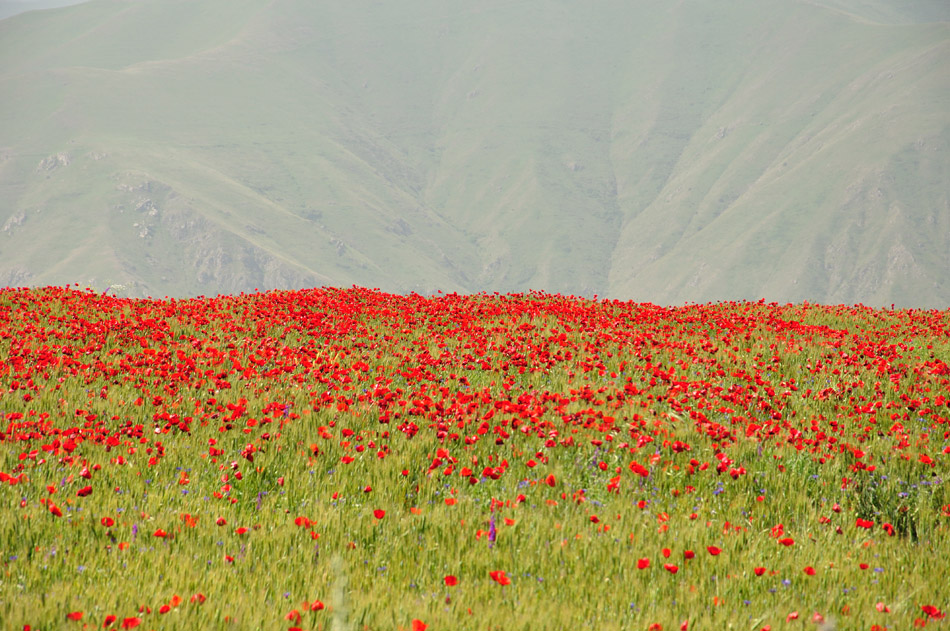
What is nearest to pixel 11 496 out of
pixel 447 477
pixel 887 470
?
pixel 447 477

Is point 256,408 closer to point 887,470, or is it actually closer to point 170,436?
point 170,436

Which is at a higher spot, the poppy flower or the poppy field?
the poppy flower

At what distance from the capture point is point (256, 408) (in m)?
9.72

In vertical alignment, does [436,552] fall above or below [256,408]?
above

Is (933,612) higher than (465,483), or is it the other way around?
(933,612)

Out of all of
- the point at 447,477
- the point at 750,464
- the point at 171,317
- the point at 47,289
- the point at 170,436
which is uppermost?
the point at 750,464

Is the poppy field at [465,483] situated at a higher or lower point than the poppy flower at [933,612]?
lower

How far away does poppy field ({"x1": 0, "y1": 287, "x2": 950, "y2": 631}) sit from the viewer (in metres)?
5.36

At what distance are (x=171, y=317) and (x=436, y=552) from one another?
463 inches

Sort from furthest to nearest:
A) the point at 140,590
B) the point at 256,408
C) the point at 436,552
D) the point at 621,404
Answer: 1. the point at 621,404
2. the point at 256,408
3. the point at 436,552
4. the point at 140,590

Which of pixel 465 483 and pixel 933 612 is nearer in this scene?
pixel 933 612

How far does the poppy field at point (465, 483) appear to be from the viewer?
211 inches

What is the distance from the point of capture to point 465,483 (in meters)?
7.73

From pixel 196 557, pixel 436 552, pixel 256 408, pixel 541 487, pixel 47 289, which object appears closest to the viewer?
pixel 196 557
